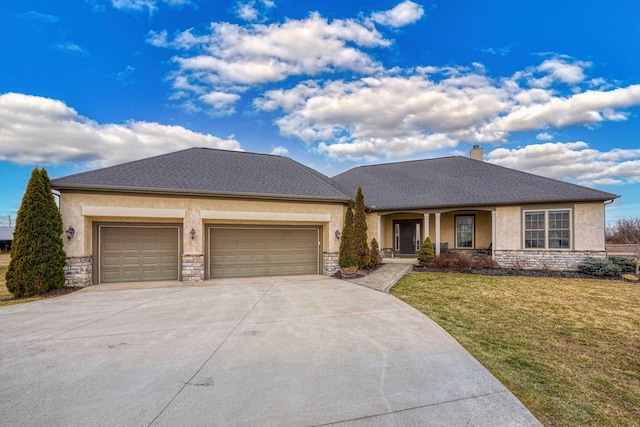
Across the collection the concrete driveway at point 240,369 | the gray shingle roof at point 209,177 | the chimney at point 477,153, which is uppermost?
the chimney at point 477,153

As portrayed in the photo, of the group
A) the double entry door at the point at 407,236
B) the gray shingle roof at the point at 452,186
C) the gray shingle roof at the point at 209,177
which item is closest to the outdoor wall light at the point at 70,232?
the gray shingle roof at the point at 209,177

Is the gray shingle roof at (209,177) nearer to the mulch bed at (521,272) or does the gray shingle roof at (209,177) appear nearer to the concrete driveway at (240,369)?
the concrete driveway at (240,369)

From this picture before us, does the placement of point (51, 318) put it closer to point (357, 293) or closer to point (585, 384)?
point (357, 293)

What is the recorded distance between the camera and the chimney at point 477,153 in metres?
19.9

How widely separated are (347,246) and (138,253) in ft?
25.8

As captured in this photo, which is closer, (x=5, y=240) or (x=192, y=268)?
(x=192, y=268)

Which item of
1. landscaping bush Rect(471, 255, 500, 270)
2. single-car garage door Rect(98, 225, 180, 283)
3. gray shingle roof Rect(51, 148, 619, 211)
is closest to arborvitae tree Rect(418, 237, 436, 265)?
landscaping bush Rect(471, 255, 500, 270)

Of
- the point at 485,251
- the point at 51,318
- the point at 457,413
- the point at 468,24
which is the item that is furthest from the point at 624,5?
the point at 51,318

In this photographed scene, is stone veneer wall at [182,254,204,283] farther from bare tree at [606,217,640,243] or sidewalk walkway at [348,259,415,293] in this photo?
bare tree at [606,217,640,243]

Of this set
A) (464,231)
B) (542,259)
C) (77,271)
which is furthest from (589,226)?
(77,271)

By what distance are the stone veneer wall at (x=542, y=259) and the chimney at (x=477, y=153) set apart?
7.71 metres

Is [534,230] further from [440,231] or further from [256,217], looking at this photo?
[256,217]

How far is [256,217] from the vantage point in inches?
472

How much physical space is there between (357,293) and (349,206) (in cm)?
469
